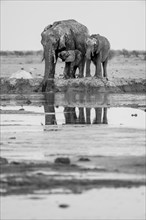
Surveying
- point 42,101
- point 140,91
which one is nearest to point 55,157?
point 42,101

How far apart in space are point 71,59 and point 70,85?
1.10m

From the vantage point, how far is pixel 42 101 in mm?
31188

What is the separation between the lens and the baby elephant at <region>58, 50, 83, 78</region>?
3694 centimetres

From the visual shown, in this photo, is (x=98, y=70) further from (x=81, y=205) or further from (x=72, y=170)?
(x=81, y=205)

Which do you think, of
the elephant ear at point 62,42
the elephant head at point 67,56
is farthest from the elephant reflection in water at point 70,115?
the elephant ear at point 62,42

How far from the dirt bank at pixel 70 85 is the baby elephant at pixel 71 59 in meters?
0.83

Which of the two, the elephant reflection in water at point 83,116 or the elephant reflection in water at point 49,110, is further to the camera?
the elephant reflection in water at point 49,110

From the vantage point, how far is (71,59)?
37.0 meters

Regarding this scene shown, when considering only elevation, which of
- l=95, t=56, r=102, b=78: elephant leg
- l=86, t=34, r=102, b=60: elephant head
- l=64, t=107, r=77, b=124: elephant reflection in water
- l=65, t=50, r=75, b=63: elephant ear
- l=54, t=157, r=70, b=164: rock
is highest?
l=54, t=157, r=70, b=164: rock

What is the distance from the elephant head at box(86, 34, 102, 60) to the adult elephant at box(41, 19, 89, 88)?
472 millimetres

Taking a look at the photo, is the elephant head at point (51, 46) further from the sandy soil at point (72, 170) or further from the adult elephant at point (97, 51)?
the sandy soil at point (72, 170)

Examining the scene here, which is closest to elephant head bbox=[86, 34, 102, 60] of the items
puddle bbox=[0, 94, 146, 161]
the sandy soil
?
puddle bbox=[0, 94, 146, 161]

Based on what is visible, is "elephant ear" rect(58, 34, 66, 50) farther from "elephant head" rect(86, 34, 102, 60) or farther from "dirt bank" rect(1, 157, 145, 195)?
"dirt bank" rect(1, 157, 145, 195)

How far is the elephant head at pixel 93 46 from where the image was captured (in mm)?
37062
